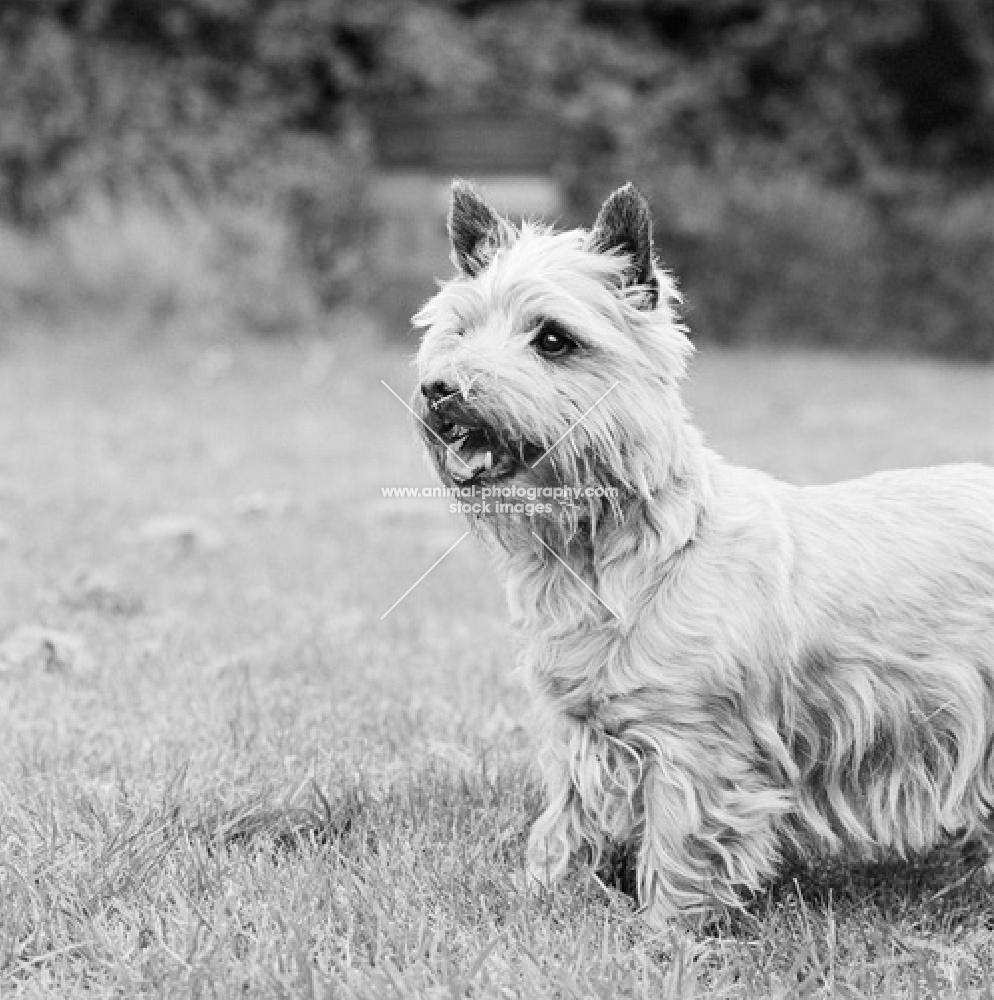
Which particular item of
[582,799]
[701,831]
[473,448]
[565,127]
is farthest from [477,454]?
[565,127]

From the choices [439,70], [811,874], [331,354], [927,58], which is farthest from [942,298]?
[811,874]

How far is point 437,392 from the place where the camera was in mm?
2695

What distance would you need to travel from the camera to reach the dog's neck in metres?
2.85

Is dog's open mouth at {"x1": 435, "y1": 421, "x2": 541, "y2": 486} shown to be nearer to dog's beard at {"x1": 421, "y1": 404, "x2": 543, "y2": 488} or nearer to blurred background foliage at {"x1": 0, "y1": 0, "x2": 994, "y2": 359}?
dog's beard at {"x1": 421, "y1": 404, "x2": 543, "y2": 488}

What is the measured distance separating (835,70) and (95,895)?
47.2ft

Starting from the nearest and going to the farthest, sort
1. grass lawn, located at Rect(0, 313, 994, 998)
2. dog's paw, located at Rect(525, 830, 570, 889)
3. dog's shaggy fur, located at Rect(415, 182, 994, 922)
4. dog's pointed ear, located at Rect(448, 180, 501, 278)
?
1. grass lawn, located at Rect(0, 313, 994, 998)
2. dog's shaggy fur, located at Rect(415, 182, 994, 922)
3. dog's paw, located at Rect(525, 830, 570, 889)
4. dog's pointed ear, located at Rect(448, 180, 501, 278)

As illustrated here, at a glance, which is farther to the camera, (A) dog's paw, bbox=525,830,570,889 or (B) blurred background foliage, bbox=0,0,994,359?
(B) blurred background foliage, bbox=0,0,994,359

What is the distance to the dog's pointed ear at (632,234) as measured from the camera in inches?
112

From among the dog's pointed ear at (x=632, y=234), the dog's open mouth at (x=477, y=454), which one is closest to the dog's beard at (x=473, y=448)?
the dog's open mouth at (x=477, y=454)

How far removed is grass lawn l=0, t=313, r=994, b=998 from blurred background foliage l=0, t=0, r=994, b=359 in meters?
5.53

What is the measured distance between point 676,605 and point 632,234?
2.53ft

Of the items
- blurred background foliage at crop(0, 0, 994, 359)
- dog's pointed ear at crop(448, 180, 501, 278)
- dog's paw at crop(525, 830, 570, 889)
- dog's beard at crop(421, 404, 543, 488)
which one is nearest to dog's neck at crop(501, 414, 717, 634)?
dog's beard at crop(421, 404, 543, 488)

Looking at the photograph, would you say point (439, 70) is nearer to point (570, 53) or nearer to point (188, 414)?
point (570, 53)
